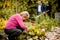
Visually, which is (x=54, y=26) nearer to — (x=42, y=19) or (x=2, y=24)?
(x=42, y=19)

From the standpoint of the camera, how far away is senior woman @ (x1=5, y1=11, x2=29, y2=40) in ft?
22.1

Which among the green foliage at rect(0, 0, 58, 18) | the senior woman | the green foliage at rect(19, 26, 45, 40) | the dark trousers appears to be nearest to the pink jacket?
the senior woman

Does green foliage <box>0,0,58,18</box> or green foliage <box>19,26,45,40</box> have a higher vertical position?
green foliage <box>0,0,58,18</box>

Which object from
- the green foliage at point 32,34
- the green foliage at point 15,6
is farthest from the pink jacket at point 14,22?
the green foliage at point 15,6

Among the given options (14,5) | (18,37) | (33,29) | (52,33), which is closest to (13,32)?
(18,37)

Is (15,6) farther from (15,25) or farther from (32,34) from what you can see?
(15,25)

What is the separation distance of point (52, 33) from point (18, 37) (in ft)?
7.07

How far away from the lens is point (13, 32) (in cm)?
685

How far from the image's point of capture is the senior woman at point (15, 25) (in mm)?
6746

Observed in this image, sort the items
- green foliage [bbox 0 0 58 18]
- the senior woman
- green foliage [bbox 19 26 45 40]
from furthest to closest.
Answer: green foliage [bbox 0 0 58 18] → green foliage [bbox 19 26 45 40] → the senior woman

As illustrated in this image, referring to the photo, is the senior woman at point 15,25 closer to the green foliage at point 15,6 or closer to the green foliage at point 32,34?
the green foliage at point 32,34

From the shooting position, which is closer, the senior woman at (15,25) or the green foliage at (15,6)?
the senior woman at (15,25)

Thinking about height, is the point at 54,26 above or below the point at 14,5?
below

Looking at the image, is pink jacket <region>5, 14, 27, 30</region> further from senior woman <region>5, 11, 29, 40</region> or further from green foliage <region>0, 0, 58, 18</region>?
green foliage <region>0, 0, 58, 18</region>
